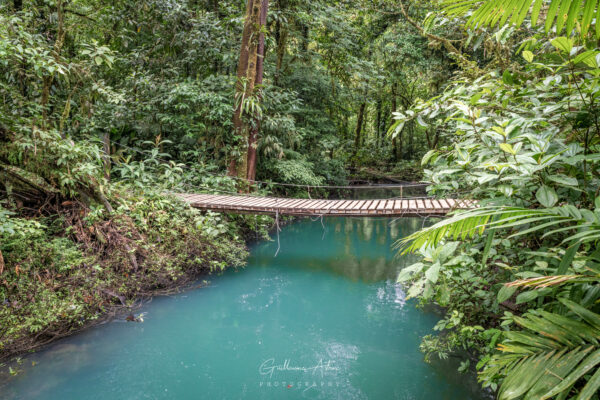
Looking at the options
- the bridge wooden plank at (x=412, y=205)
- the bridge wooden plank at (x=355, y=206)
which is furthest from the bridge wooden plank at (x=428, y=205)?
the bridge wooden plank at (x=355, y=206)

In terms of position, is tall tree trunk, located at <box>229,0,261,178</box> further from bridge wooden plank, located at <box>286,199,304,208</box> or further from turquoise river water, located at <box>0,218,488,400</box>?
turquoise river water, located at <box>0,218,488,400</box>

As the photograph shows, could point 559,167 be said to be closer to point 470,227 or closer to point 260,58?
point 470,227

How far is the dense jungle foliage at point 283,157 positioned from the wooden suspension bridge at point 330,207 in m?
0.40

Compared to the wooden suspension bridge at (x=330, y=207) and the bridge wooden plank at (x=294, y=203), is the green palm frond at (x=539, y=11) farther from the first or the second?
the bridge wooden plank at (x=294, y=203)

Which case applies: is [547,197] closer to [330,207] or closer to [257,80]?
[330,207]

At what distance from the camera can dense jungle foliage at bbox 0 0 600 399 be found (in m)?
1.14

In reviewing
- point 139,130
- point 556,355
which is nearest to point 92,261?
point 556,355

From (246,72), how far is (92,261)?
4.36 metres

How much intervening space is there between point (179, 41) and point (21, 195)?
4242 mm

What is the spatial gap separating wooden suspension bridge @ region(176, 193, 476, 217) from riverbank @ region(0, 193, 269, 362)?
0.33m

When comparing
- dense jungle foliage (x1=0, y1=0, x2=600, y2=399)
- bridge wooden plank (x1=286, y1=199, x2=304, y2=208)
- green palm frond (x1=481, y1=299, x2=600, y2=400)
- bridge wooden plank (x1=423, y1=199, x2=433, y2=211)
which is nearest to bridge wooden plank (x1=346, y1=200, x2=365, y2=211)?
bridge wooden plank (x1=286, y1=199, x2=304, y2=208)

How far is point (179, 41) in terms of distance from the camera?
6.51 meters

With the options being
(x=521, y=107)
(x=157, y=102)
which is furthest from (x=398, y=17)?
(x=521, y=107)

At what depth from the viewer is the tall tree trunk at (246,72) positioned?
6.21 metres
